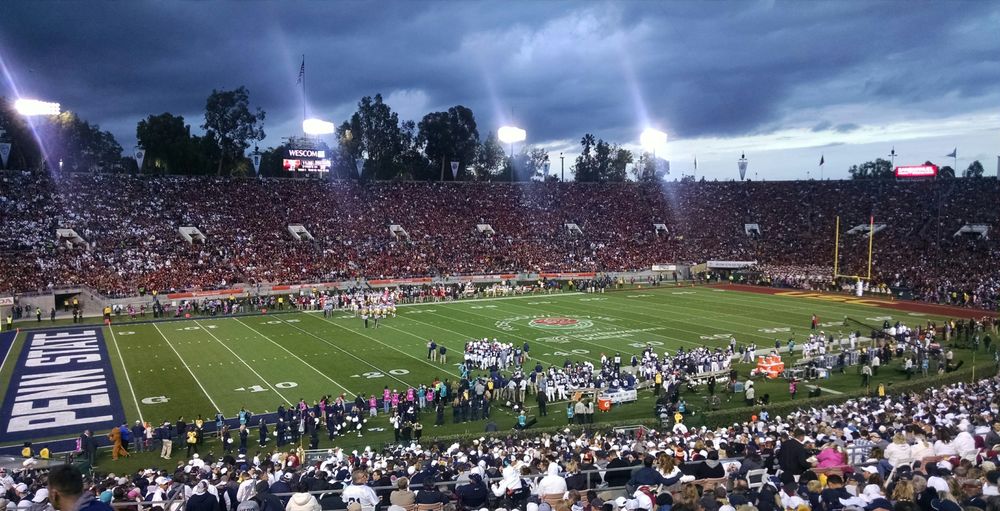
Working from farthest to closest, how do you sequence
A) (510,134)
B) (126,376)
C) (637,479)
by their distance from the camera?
(510,134), (126,376), (637,479)

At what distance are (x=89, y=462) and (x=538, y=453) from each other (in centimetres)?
1083

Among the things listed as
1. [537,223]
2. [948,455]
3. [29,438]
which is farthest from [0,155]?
[948,455]

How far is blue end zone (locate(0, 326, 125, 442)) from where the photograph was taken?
19.8 metres

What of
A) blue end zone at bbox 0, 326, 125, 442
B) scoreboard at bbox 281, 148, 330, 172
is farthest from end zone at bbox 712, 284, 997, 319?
blue end zone at bbox 0, 326, 125, 442

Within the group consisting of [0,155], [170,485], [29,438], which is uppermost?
[0,155]

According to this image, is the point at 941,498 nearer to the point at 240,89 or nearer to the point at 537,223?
the point at 537,223

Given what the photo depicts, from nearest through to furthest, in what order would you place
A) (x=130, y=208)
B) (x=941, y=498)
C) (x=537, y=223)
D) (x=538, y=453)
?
(x=941, y=498)
(x=538, y=453)
(x=130, y=208)
(x=537, y=223)

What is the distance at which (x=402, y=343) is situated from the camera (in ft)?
102

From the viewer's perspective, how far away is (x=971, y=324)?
98.8 feet

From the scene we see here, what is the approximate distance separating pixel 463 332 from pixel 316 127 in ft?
128

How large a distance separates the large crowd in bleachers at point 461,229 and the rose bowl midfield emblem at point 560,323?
55.2 ft

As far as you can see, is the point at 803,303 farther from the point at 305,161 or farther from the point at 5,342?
the point at 5,342

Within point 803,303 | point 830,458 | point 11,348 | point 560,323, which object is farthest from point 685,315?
point 11,348

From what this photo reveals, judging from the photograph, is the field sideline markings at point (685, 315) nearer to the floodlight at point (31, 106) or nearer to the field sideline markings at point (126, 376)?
the field sideline markings at point (126, 376)
